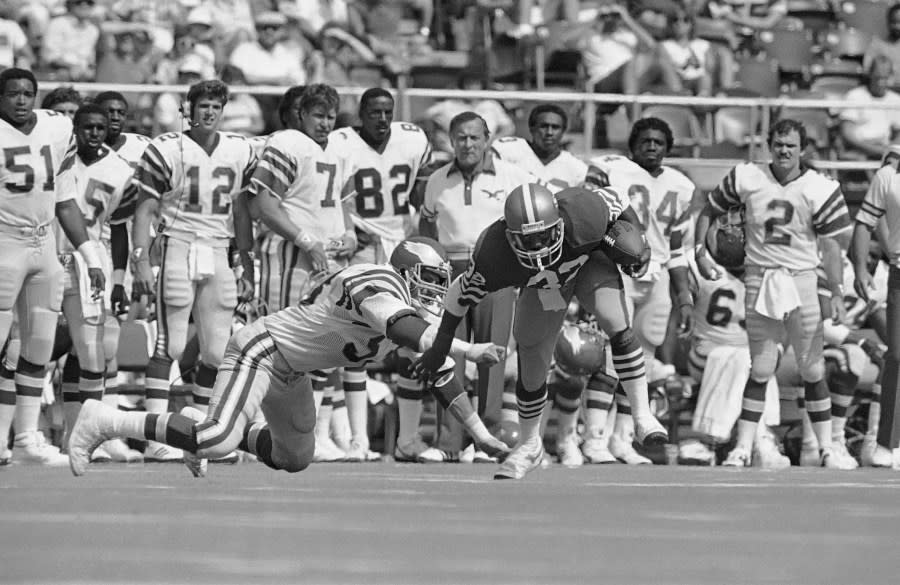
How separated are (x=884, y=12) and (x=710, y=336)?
532 centimetres

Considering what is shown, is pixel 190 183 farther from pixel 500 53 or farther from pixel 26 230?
pixel 500 53

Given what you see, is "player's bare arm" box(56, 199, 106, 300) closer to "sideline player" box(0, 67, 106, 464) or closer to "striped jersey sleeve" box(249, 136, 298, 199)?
"sideline player" box(0, 67, 106, 464)

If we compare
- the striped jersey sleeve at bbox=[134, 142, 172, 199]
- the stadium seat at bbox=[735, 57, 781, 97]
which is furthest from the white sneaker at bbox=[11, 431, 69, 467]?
the stadium seat at bbox=[735, 57, 781, 97]

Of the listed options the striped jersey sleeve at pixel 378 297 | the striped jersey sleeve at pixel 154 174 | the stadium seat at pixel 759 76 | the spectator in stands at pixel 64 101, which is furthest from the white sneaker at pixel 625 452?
the stadium seat at pixel 759 76

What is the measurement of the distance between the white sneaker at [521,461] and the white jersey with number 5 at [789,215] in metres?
2.24

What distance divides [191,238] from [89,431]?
2.37 meters

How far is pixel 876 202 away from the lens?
11.8 meters

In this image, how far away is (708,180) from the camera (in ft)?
46.0

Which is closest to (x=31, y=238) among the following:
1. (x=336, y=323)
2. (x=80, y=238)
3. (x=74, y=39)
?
(x=80, y=238)

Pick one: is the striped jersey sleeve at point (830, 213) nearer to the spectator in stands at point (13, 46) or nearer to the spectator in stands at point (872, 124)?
the spectator in stands at point (872, 124)

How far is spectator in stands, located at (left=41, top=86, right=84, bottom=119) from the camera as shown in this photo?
11992 mm

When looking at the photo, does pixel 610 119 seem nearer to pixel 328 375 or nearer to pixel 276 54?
pixel 276 54

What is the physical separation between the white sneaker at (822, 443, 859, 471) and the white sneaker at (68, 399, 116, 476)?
15.0ft

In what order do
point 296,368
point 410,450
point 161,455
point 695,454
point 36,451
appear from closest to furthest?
point 296,368 < point 36,451 < point 161,455 < point 410,450 < point 695,454
